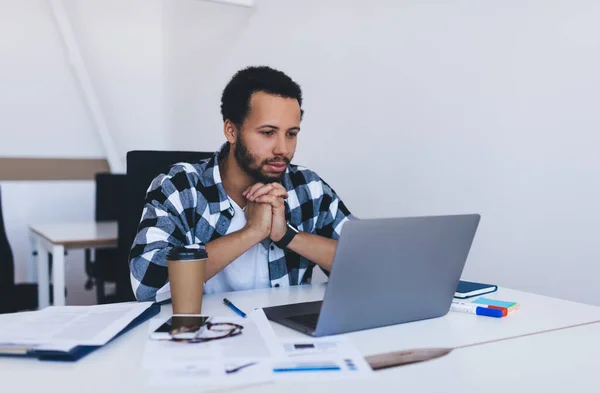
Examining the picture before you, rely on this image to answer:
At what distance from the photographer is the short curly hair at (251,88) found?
5.42 ft

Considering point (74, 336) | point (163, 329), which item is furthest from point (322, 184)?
point (74, 336)

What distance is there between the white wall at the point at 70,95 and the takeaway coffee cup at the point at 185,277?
338 centimetres

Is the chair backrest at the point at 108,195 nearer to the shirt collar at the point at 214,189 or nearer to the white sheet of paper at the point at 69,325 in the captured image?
the shirt collar at the point at 214,189

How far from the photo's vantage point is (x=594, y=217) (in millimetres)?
1686

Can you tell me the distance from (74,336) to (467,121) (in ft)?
5.07

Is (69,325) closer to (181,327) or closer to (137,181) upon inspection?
(181,327)

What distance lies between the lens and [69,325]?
0.98 m

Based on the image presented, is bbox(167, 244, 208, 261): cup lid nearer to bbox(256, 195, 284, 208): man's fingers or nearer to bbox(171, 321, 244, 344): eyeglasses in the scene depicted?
bbox(171, 321, 244, 344): eyeglasses

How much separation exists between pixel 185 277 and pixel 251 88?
0.72 meters

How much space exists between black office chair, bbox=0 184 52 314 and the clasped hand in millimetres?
1493

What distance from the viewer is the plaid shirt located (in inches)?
52.6

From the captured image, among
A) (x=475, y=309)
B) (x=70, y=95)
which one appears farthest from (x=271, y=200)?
(x=70, y=95)

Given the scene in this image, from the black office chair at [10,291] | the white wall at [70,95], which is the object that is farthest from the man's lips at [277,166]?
the white wall at [70,95]

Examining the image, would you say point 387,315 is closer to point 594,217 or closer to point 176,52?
point 594,217
